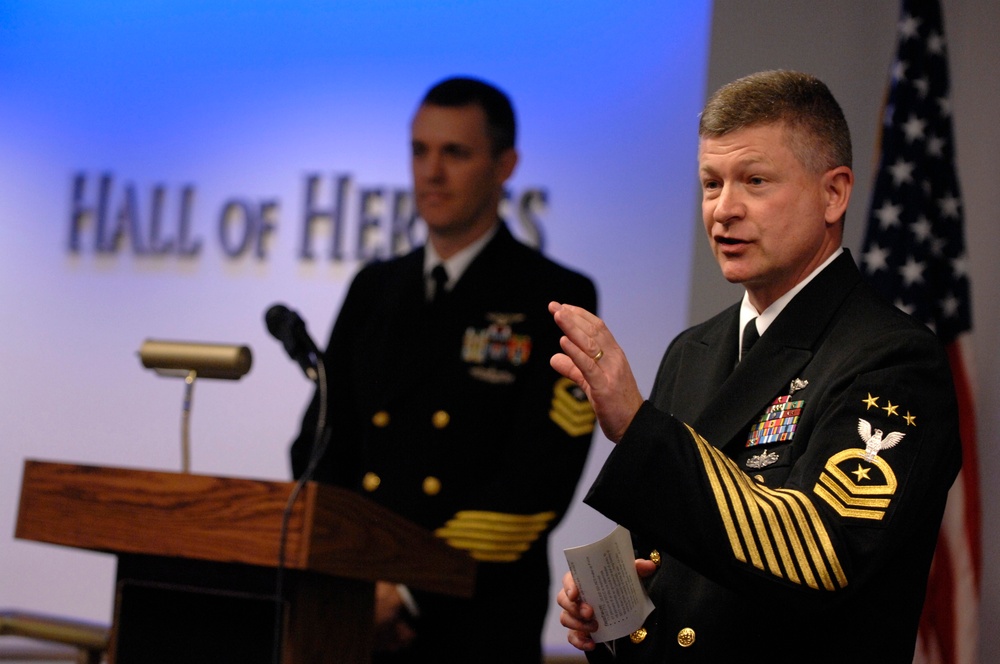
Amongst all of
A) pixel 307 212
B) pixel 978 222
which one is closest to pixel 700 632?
pixel 978 222

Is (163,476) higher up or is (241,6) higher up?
(241,6)

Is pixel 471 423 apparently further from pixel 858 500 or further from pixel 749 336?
pixel 858 500

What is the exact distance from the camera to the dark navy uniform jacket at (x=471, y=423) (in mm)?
2918

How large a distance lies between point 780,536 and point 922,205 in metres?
2.04

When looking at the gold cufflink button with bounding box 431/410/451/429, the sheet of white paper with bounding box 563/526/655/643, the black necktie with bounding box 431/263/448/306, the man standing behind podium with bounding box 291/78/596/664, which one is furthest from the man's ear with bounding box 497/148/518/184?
the sheet of white paper with bounding box 563/526/655/643

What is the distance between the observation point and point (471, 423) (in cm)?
313

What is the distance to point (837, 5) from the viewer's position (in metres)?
3.23

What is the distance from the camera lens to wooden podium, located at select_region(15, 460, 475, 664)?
6.84 ft

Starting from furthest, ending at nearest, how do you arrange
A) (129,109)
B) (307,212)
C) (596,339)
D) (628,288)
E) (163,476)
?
(129,109)
(307,212)
(628,288)
(163,476)
(596,339)

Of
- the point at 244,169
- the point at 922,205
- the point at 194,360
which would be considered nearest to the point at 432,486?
the point at 194,360

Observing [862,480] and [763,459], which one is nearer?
[862,480]

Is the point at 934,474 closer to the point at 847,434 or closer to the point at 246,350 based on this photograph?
the point at 847,434

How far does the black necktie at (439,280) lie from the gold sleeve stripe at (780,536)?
197 cm

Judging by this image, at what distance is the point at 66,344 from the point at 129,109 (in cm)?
113
